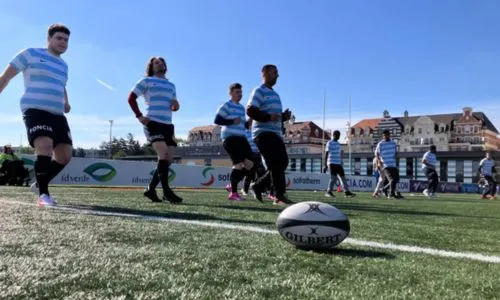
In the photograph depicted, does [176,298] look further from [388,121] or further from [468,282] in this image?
[388,121]

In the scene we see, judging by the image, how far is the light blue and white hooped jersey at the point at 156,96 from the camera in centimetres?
678

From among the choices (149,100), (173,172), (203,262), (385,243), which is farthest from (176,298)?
(173,172)

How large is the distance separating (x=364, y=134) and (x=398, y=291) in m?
117

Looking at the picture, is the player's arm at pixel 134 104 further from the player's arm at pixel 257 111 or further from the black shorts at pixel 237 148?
the black shorts at pixel 237 148

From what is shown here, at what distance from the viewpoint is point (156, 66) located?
273 inches

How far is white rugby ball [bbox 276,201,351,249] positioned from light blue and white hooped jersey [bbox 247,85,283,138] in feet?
Result: 13.4

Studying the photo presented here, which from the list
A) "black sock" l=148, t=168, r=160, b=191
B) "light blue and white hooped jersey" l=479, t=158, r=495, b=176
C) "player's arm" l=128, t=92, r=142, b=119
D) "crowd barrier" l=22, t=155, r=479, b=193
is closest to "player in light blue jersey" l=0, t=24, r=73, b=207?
"player's arm" l=128, t=92, r=142, b=119

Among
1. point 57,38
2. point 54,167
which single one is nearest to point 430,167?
point 54,167

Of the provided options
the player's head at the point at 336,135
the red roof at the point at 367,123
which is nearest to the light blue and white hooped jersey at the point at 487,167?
the player's head at the point at 336,135

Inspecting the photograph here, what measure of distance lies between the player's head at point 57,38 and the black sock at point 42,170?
4.26 ft

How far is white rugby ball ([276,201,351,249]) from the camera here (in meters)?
2.73

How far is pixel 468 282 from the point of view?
81.5 inches

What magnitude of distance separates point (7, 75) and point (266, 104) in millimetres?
3355

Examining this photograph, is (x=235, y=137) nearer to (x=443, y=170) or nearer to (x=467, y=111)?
(x=443, y=170)
